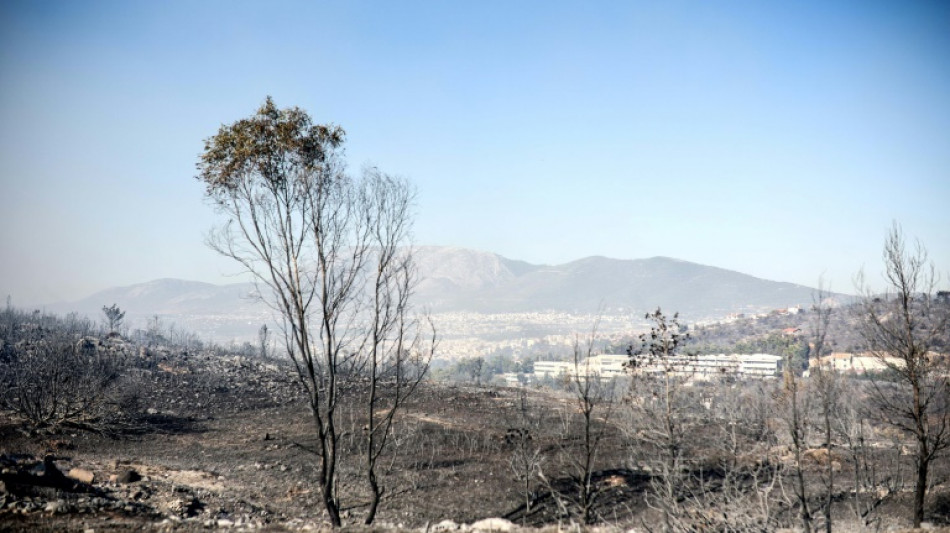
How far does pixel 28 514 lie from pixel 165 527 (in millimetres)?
2315

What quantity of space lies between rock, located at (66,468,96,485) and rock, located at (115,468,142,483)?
0.57 meters

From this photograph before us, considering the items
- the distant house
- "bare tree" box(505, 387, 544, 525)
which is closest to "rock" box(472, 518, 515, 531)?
"bare tree" box(505, 387, 544, 525)

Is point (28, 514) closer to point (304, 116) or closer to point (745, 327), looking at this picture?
point (304, 116)

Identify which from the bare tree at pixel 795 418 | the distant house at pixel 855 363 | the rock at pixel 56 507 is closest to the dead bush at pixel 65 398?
the rock at pixel 56 507

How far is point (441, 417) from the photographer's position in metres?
32.2

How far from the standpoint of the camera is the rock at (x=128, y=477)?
46.0 feet

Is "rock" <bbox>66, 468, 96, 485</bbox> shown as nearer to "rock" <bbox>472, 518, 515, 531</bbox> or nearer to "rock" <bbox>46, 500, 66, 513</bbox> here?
"rock" <bbox>46, 500, 66, 513</bbox>

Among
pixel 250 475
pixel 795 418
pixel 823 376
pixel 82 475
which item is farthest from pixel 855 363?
pixel 82 475

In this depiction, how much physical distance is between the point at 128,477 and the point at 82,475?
1003mm

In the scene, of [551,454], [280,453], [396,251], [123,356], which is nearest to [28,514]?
[396,251]

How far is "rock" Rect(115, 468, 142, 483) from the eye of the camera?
1402cm

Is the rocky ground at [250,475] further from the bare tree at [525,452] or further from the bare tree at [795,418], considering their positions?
the bare tree at [795,418]

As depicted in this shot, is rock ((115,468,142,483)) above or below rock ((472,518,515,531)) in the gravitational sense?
above

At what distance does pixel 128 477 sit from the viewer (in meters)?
14.1
